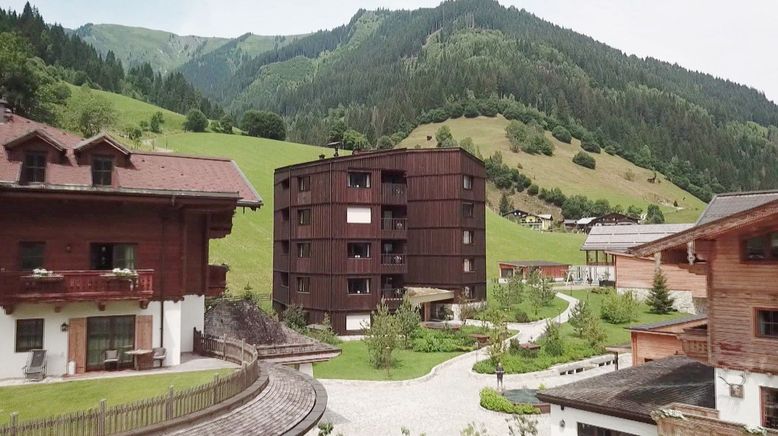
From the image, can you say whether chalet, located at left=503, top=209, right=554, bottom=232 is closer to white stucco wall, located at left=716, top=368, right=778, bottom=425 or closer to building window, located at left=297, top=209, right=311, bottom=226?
building window, located at left=297, top=209, right=311, bottom=226

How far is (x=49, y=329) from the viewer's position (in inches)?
807

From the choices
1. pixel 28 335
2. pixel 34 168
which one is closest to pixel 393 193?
pixel 34 168

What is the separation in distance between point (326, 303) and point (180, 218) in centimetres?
2605

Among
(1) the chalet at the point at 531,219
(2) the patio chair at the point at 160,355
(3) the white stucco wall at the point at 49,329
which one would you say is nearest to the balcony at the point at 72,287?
(3) the white stucco wall at the point at 49,329

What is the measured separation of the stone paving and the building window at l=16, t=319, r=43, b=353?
8.03 metres

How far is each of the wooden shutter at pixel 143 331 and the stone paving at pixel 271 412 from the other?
189 inches

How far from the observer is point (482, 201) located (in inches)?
2338

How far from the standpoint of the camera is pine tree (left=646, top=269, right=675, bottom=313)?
52.6 metres

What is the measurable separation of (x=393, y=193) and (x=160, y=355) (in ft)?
105

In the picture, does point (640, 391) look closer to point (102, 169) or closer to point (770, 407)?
point (770, 407)

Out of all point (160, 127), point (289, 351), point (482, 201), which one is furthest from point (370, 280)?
point (160, 127)

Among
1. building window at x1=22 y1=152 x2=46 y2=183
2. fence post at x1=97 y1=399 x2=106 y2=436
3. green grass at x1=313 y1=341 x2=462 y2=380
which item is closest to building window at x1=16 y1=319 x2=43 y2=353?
building window at x1=22 y1=152 x2=46 y2=183

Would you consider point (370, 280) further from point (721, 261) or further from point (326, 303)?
point (721, 261)

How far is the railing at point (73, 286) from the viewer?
1938cm
